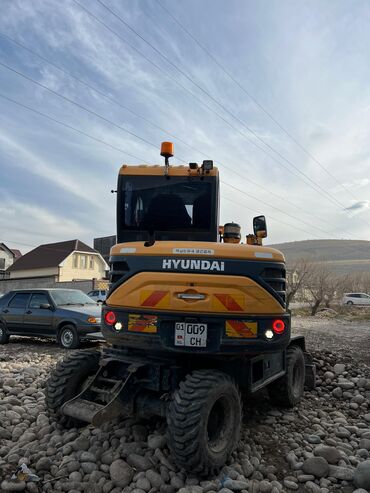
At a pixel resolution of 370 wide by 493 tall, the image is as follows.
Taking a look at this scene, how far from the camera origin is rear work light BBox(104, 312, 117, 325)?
4.34m

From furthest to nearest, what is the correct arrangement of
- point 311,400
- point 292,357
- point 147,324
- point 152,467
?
point 311,400 < point 292,357 < point 147,324 < point 152,467

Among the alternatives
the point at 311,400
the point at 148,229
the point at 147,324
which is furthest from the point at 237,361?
the point at 311,400

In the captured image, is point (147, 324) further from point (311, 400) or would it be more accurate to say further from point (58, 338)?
point (58, 338)

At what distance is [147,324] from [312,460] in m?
2.08

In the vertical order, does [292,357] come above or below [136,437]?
above

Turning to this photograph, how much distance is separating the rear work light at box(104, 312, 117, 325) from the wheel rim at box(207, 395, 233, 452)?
4.30ft

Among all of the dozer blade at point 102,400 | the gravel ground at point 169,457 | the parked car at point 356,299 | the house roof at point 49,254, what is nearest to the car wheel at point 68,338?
the gravel ground at point 169,457

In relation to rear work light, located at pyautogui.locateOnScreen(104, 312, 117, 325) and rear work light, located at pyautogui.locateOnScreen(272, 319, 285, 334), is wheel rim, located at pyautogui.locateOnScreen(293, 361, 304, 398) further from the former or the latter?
rear work light, located at pyautogui.locateOnScreen(104, 312, 117, 325)

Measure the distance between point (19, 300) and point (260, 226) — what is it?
8820 millimetres

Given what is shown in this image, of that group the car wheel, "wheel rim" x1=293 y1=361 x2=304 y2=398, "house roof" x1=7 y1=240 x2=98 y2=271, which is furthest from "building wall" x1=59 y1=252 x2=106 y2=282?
"wheel rim" x1=293 y1=361 x2=304 y2=398

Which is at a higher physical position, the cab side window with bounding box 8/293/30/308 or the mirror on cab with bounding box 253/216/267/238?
the mirror on cab with bounding box 253/216/267/238

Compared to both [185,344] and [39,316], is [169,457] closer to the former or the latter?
[185,344]

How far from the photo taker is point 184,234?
5137mm

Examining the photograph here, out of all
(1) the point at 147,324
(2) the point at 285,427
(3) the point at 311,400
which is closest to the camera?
(1) the point at 147,324
